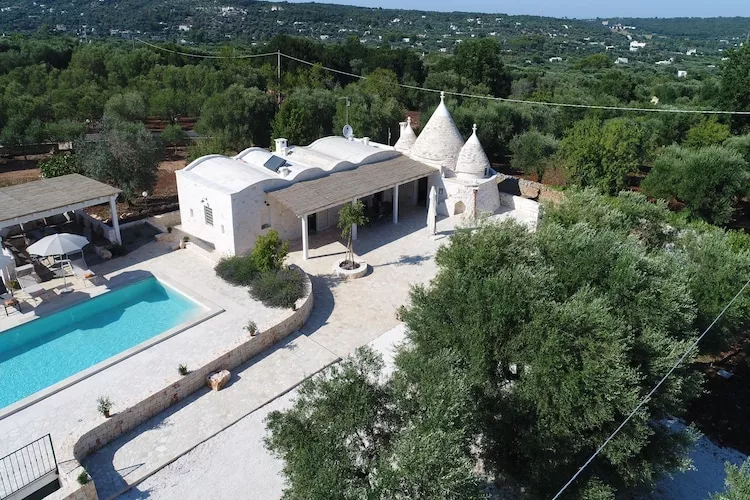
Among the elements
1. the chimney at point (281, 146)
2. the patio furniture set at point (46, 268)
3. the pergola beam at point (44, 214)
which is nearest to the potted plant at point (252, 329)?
the patio furniture set at point (46, 268)

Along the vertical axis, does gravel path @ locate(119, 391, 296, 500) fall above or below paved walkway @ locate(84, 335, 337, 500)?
below

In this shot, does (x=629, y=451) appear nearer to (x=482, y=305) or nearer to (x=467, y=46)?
(x=482, y=305)

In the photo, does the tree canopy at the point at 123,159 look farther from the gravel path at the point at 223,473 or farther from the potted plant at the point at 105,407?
the gravel path at the point at 223,473

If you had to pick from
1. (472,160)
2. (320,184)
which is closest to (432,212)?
(472,160)

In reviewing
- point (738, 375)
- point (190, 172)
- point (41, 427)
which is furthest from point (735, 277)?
point (190, 172)

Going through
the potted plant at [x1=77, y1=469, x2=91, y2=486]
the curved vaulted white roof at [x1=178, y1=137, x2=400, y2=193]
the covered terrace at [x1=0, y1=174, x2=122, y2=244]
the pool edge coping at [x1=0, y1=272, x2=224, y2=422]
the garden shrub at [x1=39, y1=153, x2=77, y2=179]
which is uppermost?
the curved vaulted white roof at [x1=178, y1=137, x2=400, y2=193]

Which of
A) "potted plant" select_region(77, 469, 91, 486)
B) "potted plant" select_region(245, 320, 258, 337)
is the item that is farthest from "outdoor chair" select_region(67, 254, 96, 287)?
"potted plant" select_region(77, 469, 91, 486)

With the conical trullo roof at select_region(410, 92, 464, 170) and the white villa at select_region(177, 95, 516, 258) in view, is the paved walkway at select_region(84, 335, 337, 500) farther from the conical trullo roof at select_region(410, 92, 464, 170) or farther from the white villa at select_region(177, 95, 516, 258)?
the conical trullo roof at select_region(410, 92, 464, 170)

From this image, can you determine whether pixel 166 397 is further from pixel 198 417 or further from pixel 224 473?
pixel 224 473
